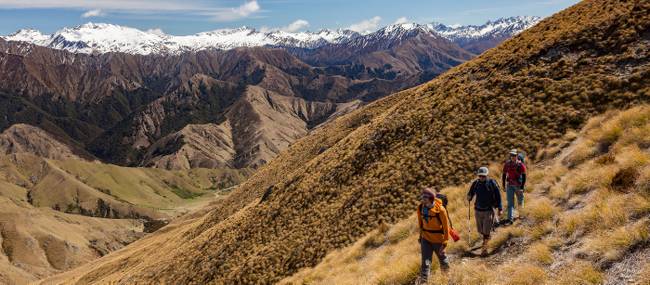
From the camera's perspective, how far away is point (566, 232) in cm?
1312

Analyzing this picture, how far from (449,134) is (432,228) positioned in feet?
59.0

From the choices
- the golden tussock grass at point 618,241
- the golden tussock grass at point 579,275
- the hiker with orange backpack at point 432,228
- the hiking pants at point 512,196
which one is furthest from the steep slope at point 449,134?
the golden tussock grass at point 579,275

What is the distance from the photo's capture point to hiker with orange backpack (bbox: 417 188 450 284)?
12.7m

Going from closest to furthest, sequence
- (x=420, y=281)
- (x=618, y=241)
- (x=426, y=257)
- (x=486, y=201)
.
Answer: (x=618, y=241), (x=426, y=257), (x=420, y=281), (x=486, y=201)

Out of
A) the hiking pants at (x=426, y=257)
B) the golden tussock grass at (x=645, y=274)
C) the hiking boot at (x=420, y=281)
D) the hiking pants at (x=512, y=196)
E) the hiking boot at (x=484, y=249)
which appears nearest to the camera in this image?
the golden tussock grass at (x=645, y=274)

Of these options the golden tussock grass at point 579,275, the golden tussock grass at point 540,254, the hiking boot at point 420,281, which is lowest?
the hiking boot at point 420,281

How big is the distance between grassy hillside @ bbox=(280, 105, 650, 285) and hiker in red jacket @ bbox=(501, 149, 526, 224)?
1.56 ft

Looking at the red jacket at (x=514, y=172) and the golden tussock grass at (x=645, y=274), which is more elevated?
the red jacket at (x=514, y=172)

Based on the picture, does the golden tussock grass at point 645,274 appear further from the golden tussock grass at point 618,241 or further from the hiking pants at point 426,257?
the hiking pants at point 426,257

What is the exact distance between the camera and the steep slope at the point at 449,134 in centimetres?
2516

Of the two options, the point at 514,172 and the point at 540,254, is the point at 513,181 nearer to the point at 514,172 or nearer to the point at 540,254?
the point at 514,172

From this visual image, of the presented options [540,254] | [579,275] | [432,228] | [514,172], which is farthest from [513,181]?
[579,275]

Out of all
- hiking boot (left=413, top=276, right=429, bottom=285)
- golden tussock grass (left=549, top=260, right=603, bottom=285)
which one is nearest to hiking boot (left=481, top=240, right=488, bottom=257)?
hiking boot (left=413, top=276, right=429, bottom=285)

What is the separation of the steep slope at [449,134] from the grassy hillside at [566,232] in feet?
10.6
